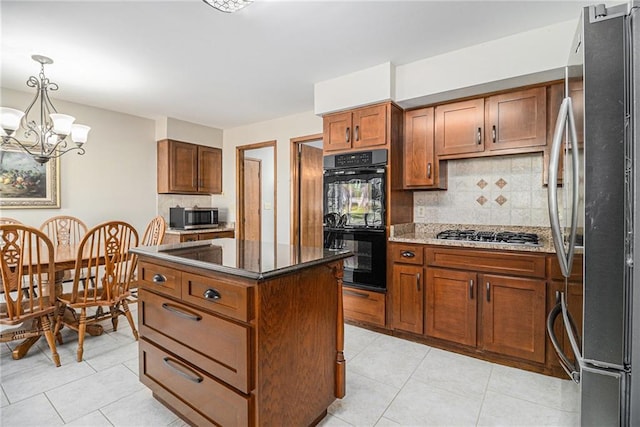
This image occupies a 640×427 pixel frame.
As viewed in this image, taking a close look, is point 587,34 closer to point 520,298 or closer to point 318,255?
point 318,255

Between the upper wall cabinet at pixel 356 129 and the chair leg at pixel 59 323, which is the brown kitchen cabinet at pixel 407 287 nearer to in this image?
the upper wall cabinet at pixel 356 129

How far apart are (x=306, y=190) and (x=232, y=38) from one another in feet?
8.25

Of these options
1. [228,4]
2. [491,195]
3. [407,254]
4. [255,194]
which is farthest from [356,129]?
[255,194]

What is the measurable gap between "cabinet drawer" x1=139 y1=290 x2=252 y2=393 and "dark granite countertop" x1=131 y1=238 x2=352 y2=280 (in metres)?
0.24

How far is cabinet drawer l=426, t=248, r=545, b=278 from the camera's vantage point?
7.38 feet

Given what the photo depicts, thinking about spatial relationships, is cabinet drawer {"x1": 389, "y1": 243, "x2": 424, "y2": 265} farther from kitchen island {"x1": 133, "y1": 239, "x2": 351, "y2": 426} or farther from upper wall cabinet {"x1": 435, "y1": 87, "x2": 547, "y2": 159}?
kitchen island {"x1": 133, "y1": 239, "x2": 351, "y2": 426}

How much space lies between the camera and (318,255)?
1.66 meters

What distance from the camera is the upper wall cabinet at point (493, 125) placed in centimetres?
252

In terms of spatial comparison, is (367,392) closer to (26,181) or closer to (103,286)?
(103,286)

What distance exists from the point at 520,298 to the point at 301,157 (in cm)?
319

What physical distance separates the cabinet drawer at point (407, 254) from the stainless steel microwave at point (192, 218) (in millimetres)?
3046

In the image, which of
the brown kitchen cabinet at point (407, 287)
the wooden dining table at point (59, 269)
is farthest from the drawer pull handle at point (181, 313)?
the brown kitchen cabinet at point (407, 287)

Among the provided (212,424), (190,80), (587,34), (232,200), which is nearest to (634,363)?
(587,34)

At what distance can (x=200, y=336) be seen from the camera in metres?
1.50
